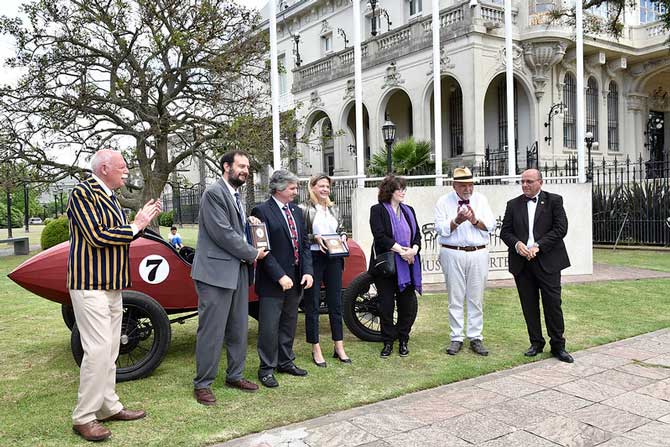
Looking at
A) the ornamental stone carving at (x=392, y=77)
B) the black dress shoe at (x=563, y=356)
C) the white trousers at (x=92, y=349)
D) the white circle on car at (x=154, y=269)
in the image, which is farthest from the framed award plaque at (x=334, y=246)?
the ornamental stone carving at (x=392, y=77)

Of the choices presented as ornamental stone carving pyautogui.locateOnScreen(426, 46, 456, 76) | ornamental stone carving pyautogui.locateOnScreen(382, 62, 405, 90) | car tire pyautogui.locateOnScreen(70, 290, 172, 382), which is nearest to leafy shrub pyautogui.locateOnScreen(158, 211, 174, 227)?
ornamental stone carving pyautogui.locateOnScreen(382, 62, 405, 90)

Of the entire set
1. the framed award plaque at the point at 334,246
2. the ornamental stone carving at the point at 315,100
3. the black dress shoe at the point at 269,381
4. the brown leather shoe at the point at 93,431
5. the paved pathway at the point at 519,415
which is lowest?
the paved pathway at the point at 519,415

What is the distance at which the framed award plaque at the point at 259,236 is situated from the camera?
4.66 metres

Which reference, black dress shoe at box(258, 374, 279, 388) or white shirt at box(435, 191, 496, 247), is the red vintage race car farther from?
white shirt at box(435, 191, 496, 247)

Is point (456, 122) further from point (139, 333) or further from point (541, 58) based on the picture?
point (139, 333)

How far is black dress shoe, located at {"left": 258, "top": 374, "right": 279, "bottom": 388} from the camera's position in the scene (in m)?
4.71

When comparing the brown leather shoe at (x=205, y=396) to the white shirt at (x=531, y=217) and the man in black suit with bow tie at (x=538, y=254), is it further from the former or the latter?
the white shirt at (x=531, y=217)

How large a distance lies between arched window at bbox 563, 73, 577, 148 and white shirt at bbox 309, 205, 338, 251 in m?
19.7

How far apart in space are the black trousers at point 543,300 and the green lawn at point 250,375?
1.18 ft

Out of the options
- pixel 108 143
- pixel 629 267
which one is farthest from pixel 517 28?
pixel 108 143

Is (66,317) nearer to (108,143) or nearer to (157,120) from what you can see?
(157,120)

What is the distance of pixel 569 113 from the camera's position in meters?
22.9

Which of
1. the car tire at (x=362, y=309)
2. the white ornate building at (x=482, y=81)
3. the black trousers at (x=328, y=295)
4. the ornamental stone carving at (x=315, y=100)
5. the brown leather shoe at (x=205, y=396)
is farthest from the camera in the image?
the ornamental stone carving at (x=315, y=100)

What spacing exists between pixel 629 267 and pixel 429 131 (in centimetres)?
1055
